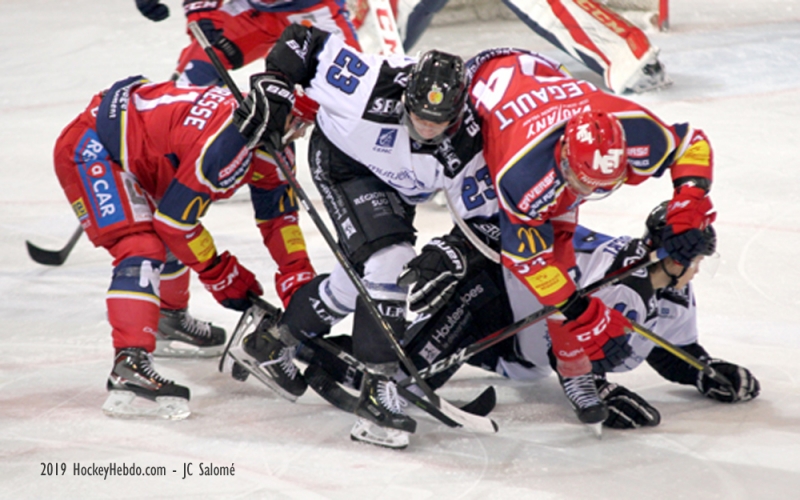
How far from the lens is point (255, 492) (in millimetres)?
2490

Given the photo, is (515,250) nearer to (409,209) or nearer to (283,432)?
(409,209)

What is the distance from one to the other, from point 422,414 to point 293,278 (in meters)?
0.66

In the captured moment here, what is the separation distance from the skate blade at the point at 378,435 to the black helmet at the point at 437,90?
906 millimetres

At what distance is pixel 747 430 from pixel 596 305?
0.61 metres

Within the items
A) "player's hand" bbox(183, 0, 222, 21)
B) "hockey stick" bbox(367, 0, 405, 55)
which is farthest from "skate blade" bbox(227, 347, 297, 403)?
"hockey stick" bbox(367, 0, 405, 55)

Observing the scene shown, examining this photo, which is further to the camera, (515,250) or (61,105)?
Answer: (61,105)

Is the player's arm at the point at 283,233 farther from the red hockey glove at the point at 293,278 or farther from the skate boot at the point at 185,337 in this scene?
the skate boot at the point at 185,337

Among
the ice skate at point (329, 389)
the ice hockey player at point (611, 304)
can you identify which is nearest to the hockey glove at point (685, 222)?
the ice hockey player at point (611, 304)

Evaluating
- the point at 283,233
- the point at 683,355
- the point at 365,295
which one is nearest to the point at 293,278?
the point at 283,233

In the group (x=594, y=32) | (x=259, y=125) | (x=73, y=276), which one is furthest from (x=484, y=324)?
(x=594, y=32)

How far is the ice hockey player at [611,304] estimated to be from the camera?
9.71 feet

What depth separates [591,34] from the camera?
20.7 feet

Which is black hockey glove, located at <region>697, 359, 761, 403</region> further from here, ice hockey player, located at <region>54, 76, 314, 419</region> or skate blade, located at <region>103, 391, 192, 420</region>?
skate blade, located at <region>103, 391, 192, 420</region>

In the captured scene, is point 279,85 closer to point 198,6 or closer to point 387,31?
point 198,6
